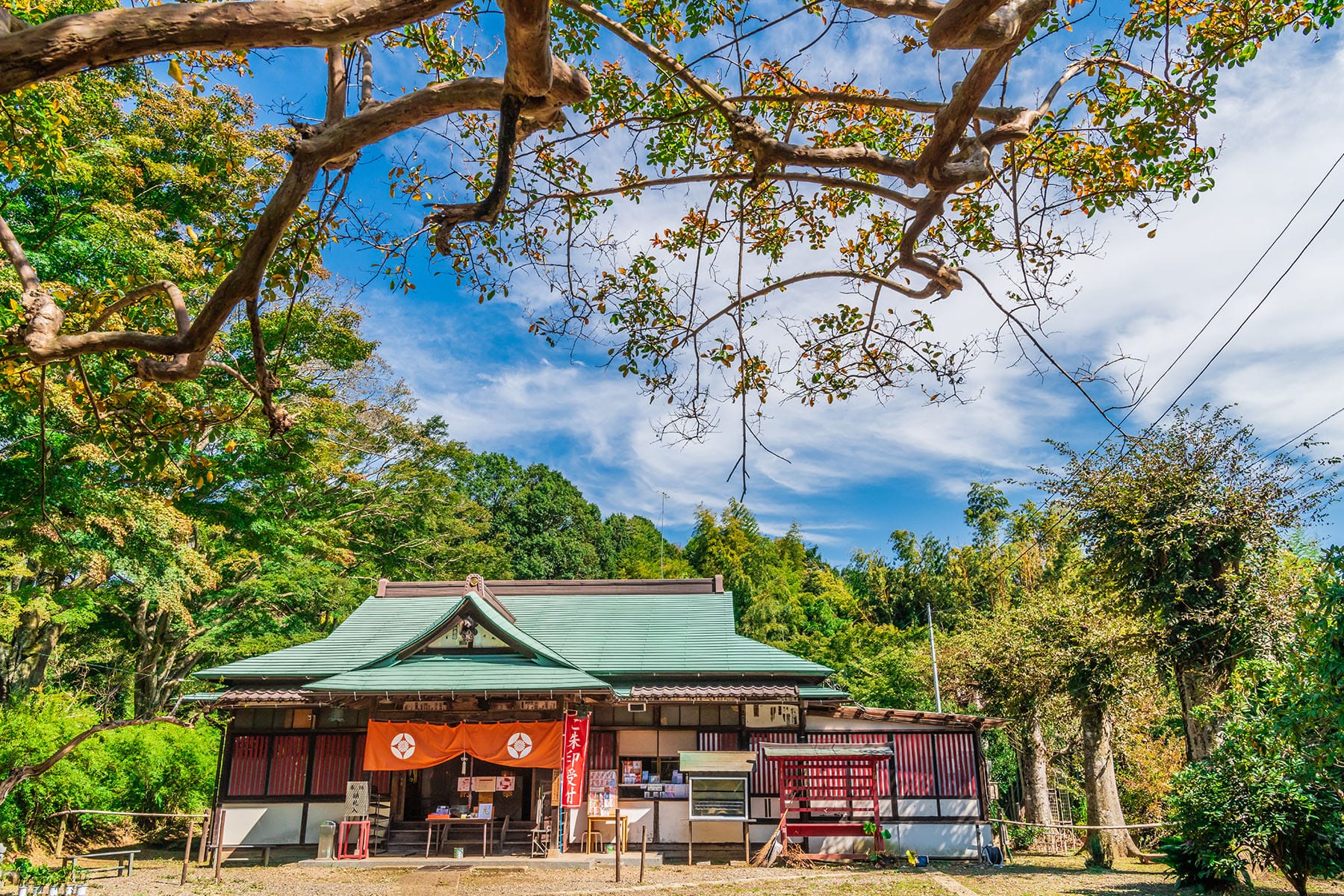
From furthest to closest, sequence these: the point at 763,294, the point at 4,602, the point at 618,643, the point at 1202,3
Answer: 1. the point at 618,643
2. the point at 4,602
3. the point at 1202,3
4. the point at 763,294

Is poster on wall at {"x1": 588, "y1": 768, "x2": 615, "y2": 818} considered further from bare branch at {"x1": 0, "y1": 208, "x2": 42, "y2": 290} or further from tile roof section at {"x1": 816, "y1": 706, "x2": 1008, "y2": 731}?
bare branch at {"x1": 0, "y1": 208, "x2": 42, "y2": 290}

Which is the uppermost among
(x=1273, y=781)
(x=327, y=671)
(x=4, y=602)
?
(x=4, y=602)

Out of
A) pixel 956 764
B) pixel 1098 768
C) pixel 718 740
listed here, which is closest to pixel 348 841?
pixel 718 740

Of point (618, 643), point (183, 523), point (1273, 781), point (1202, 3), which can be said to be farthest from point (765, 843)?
point (1202, 3)

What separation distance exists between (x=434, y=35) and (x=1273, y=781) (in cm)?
1191

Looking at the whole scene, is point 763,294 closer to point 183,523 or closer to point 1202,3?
point 1202,3

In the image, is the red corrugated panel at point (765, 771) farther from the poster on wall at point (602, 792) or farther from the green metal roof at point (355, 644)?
the green metal roof at point (355, 644)

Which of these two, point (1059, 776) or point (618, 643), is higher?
point (618, 643)

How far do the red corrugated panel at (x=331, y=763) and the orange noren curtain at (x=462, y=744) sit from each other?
116 centimetres

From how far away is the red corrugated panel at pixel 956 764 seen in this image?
15.6 metres

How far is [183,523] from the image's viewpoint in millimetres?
15156

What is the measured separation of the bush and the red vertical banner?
8.62 metres

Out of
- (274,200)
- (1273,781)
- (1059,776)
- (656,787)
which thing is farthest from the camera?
(1059,776)

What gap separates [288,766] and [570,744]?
561 cm
